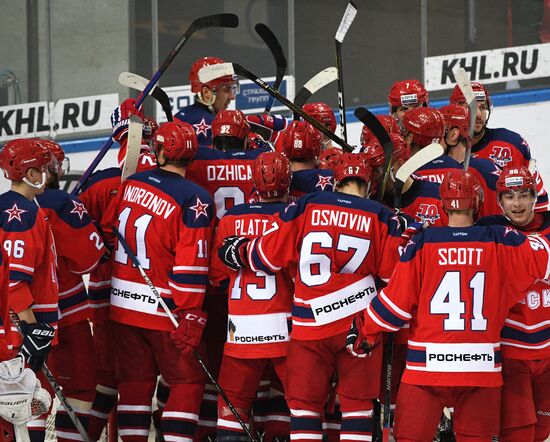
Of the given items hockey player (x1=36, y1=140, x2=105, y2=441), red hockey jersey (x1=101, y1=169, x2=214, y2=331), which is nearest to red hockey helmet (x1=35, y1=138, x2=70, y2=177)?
hockey player (x1=36, y1=140, x2=105, y2=441)

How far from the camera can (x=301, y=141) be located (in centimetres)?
437

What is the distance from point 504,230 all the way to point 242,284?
38.4 inches

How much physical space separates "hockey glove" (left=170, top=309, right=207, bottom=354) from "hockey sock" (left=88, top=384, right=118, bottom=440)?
599 millimetres

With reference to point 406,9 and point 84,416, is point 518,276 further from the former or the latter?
point 406,9

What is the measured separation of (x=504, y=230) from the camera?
3.62m

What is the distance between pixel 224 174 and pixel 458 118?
95cm

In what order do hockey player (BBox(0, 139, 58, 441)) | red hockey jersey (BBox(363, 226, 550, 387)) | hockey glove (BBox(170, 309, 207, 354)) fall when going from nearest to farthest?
red hockey jersey (BBox(363, 226, 550, 387))
hockey player (BBox(0, 139, 58, 441))
hockey glove (BBox(170, 309, 207, 354))

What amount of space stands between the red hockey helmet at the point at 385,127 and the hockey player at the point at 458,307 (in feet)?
2.45

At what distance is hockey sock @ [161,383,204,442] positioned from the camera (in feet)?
13.7

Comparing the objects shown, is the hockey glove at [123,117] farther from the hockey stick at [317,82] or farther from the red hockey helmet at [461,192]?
the red hockey helmet at [461,192]

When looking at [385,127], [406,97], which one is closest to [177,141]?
[385,127]

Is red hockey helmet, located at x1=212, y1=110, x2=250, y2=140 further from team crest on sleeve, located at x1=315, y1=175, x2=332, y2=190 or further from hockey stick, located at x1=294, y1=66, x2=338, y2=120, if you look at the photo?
hockey stick, located at x1=294, y1=66, x2=338, y2=120

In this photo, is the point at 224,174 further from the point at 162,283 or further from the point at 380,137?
the point at 380,137


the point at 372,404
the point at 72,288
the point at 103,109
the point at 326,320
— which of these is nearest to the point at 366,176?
the point at 326,320
